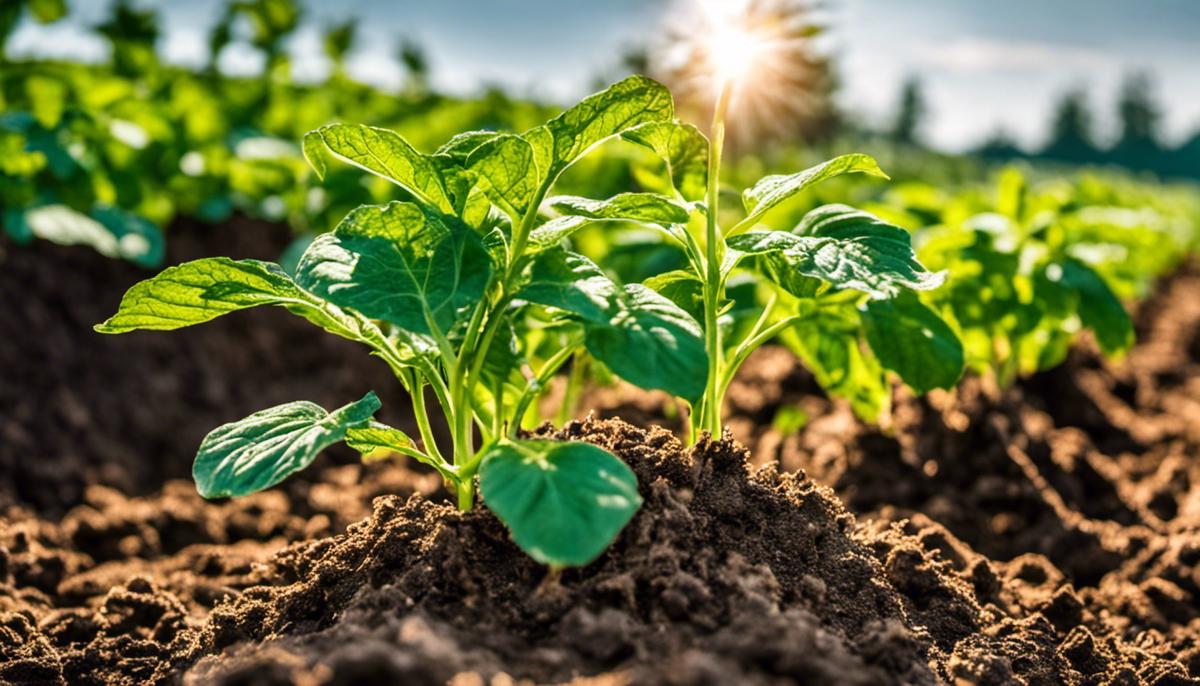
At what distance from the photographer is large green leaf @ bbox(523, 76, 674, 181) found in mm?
1724

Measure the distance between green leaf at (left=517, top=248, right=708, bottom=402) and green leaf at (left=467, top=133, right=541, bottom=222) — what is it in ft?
0.35

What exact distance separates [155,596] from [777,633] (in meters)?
1.55

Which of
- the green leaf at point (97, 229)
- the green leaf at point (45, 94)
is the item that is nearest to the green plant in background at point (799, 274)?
the green leaf at point (97, 229)

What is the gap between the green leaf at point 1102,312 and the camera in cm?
345

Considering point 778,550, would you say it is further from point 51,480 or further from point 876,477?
point 51,480

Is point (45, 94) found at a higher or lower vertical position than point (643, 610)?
higher

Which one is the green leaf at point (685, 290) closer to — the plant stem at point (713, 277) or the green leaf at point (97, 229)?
the plant stem at point (713, 277)

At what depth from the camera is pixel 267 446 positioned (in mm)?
1636

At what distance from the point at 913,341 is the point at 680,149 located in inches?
27.9

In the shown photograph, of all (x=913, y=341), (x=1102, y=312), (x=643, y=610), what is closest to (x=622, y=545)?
(x=643, y=610)

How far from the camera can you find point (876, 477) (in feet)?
9.97

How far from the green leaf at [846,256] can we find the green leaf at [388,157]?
1.74 ft

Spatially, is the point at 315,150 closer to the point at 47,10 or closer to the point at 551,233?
the point at 551,233

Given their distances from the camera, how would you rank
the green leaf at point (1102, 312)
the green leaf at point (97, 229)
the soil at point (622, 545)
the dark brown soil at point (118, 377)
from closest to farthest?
the soil at point (622, 545) < the green leaf at point (1102, 312) < the dark brown soil at point (118, 377) < the green leaf at point (97, 229)
